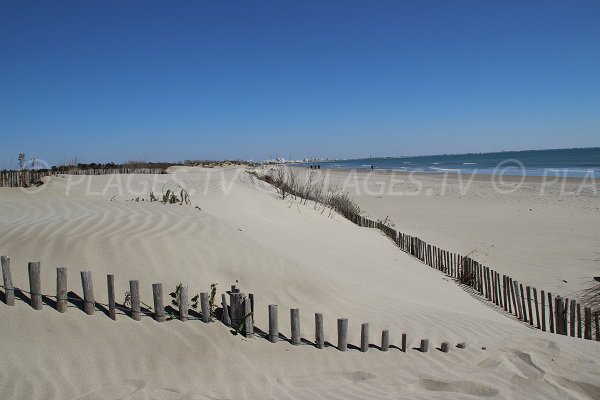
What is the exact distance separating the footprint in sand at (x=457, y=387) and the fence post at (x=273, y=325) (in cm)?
141

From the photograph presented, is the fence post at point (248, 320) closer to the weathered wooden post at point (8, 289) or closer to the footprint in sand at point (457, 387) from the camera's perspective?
the footprint in sand at point (457, 387)

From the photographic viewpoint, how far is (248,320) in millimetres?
4473

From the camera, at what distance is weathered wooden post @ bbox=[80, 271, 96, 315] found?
4.16 metres

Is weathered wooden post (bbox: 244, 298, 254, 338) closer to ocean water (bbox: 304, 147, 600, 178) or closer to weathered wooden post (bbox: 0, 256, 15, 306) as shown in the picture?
weathered wooden post (bbox: 0, 256, 15, 306)

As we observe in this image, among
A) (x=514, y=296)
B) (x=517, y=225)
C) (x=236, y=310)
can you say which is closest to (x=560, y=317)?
(x=514, y=296)

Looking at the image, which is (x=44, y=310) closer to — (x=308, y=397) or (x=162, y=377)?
(x=162, y=377)

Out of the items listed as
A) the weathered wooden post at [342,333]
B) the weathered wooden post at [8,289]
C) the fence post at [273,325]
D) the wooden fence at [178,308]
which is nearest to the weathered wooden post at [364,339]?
the wooden fence at [178,308]

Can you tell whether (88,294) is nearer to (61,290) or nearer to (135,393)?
(61,290)

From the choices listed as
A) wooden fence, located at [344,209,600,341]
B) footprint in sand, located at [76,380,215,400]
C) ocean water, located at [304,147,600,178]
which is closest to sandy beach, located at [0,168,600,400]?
footprint in sand, located at [76,380,215,400]

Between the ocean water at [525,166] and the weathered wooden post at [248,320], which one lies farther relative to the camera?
the ocean water at [525,166]

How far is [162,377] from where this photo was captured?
3.75m

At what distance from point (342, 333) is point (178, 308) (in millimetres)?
1788

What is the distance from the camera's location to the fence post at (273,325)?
441cm

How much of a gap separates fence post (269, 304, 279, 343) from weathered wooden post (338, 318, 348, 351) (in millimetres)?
664
